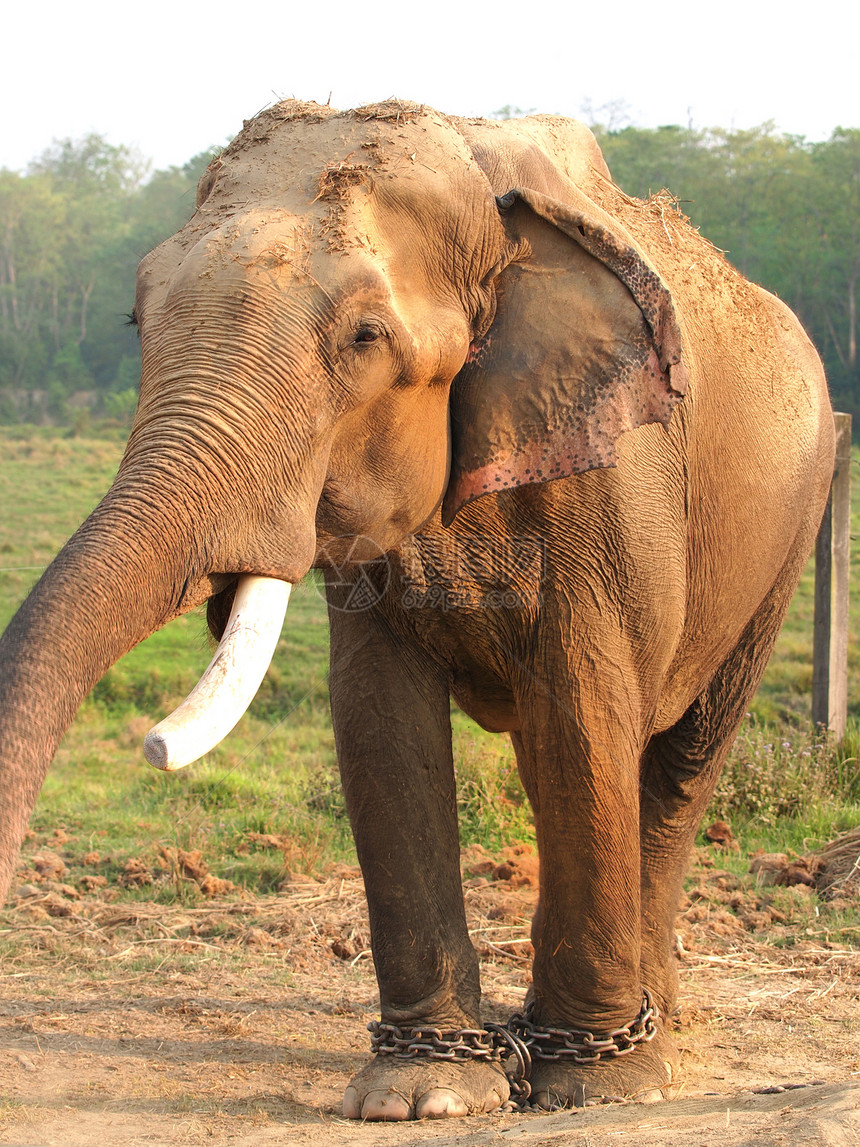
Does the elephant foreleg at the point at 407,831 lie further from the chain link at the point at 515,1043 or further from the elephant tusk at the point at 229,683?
the elephant tusk at the point at 229,683

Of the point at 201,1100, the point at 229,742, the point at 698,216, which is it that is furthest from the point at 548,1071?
the point at 698,216

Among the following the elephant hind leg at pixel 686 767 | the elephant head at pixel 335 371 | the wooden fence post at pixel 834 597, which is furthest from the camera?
the wooden fence post at pixel 834 597

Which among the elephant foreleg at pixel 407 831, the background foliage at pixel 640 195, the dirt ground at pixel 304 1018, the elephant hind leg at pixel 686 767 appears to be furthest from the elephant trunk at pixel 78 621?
the background foliage at pixel 640 195

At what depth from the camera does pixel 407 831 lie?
13.8ft

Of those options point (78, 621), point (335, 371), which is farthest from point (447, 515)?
point (78, 621)

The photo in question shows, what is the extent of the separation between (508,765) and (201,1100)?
152 inches

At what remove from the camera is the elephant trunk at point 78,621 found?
2459 mm

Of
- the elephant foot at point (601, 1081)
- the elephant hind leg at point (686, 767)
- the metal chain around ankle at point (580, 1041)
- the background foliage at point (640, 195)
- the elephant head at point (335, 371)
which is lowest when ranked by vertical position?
the elephant foot at point (601, 1081)

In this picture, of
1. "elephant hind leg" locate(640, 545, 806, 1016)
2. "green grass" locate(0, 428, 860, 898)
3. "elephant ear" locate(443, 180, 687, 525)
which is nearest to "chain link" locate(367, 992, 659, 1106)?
"elephant hind leg" locate(640, 545, 806, 1016)

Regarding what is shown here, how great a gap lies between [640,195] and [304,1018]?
31.9 m

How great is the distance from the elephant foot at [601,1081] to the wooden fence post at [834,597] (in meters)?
4.08

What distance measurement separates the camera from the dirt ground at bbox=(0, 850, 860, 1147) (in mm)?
3664

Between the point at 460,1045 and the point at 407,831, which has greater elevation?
the point at 407,831

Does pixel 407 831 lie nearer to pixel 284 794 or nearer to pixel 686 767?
pixel 686 767
